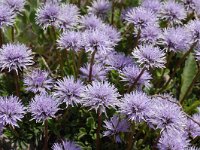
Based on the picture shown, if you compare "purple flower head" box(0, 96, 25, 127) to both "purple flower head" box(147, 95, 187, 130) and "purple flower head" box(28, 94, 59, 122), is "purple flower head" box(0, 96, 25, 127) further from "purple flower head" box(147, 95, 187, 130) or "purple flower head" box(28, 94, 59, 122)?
"purple flower head" box(147, 95, 187, 130)

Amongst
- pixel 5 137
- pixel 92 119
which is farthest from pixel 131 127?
pixel 5 137

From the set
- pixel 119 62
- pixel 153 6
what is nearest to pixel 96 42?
pixel 119 62

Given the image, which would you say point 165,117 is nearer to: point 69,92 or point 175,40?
point 69,92

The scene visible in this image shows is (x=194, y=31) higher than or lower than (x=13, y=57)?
higher

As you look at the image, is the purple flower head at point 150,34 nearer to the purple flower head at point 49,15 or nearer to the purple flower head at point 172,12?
the purple flower head at point 172,12

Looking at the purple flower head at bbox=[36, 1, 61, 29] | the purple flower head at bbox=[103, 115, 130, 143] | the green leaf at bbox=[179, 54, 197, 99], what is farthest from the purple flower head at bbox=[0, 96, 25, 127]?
the green leaf at bbox=[179, 54, 197, 99]

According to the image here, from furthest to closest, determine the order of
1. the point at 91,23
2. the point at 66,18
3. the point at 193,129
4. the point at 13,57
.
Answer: the point at 91,23, the point at 66,18, the point at 193,129, the point at 13,57
